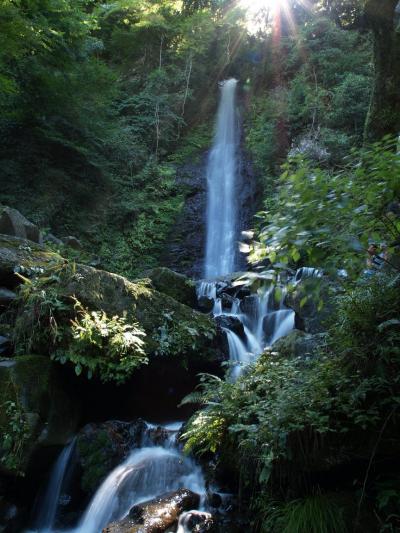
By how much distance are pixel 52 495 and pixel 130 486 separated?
1.06 m

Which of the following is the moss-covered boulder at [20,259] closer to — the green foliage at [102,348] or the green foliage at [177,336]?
the green foliage at [102,348]

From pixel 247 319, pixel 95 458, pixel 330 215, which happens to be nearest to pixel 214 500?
pixel 95 458

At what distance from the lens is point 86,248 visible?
1395 centimetres

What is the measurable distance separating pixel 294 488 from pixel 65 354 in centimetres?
336

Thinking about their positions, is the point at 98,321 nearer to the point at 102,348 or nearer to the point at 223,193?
the point at 102,348

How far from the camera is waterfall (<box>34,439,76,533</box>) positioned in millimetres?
5023

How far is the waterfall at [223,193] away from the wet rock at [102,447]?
29.5 ft

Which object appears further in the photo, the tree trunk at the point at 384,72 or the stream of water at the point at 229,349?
the tree trunk at the point at 384,72

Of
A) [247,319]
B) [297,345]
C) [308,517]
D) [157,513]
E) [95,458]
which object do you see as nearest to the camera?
[308,517]

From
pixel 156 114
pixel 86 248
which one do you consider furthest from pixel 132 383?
pixel 156 114

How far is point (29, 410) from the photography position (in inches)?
204

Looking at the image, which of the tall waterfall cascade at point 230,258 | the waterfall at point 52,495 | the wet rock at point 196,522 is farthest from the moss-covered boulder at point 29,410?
the tall waterfall cascade at point 230,258

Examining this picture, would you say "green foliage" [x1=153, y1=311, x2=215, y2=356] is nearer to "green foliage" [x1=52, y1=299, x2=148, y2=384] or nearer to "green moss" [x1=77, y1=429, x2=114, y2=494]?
"green foliage" [x1=52, y1=299, x2=148, y2=384]

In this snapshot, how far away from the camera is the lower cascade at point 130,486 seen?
476 cm
